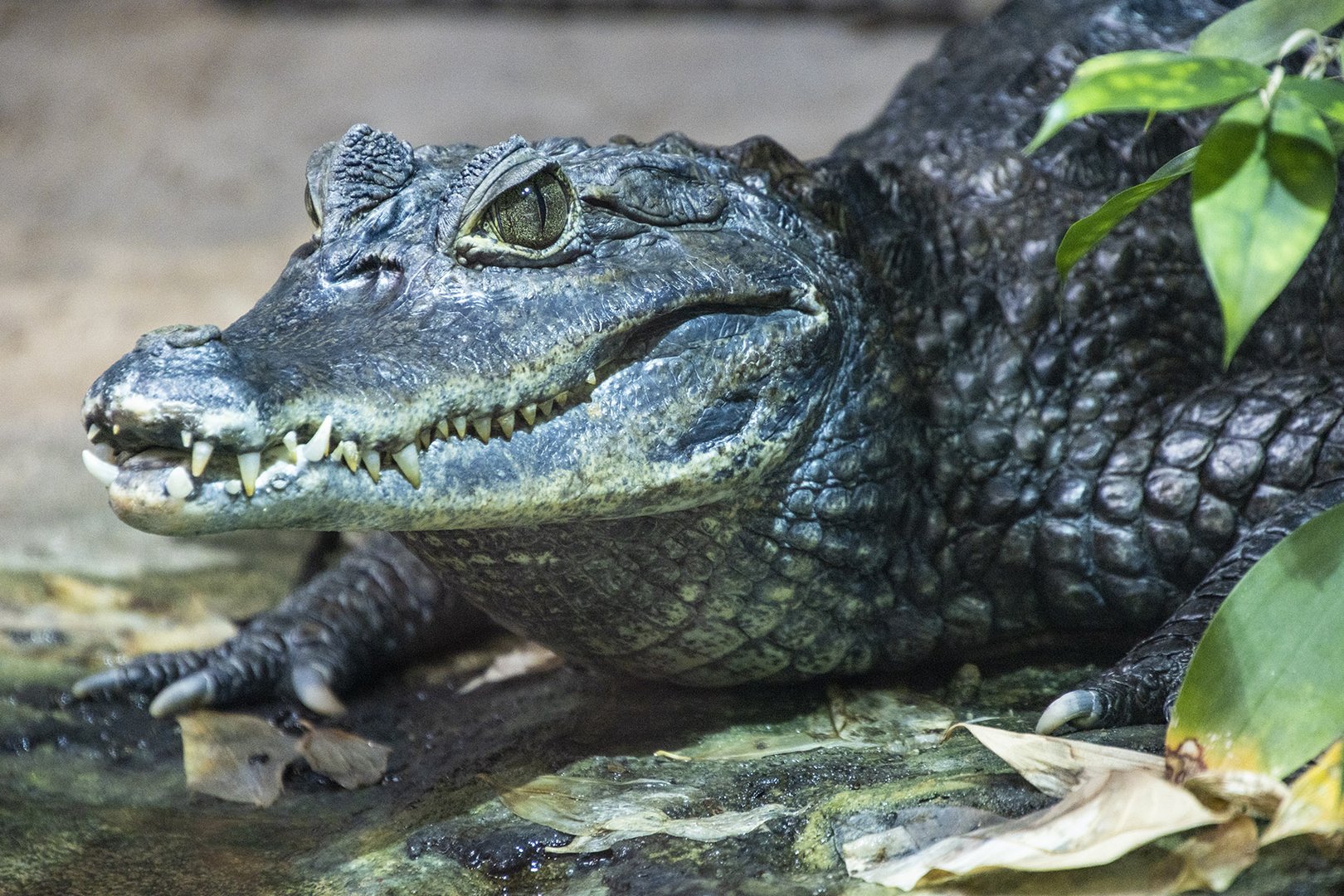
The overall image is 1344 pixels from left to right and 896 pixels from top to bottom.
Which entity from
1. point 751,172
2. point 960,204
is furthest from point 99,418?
point 960,204

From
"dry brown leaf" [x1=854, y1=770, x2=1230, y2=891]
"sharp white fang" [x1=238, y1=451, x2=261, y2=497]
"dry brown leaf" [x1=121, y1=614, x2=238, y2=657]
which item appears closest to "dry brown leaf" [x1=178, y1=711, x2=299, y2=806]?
"dry brown leaf" [x1=121, y1=614, x2=238, y2=657]

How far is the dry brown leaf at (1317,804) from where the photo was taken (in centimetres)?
161

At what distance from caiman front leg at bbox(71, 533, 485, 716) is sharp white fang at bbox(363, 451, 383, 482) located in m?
1.38

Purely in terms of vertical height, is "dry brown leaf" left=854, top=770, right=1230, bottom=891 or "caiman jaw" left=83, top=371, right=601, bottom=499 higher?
"caiman jaw" left=83, top=371, right=601, bottom=499

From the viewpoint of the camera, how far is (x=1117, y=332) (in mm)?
3088

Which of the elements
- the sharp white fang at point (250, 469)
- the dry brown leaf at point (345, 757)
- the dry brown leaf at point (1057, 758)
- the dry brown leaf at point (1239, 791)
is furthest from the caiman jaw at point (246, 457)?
the dry brown leaf at point (1239, 791)

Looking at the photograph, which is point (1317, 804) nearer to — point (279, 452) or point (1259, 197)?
point (1259, 197)

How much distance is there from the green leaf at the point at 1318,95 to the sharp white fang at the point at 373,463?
145 cm

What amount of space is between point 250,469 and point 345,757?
1.12m

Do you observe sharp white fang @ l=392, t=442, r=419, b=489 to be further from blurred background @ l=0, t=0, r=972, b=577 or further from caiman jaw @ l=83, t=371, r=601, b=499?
blurred background @ l=0, t=0, r=972, b=577

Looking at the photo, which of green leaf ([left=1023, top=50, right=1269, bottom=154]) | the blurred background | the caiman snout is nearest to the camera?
green leaf ([left=1023, top=50, right=1269, bottom=154])

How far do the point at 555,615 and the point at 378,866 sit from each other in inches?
27.0

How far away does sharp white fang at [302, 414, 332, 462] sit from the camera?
79.5 inches

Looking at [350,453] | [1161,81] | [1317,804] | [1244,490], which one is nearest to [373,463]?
[350,453]
